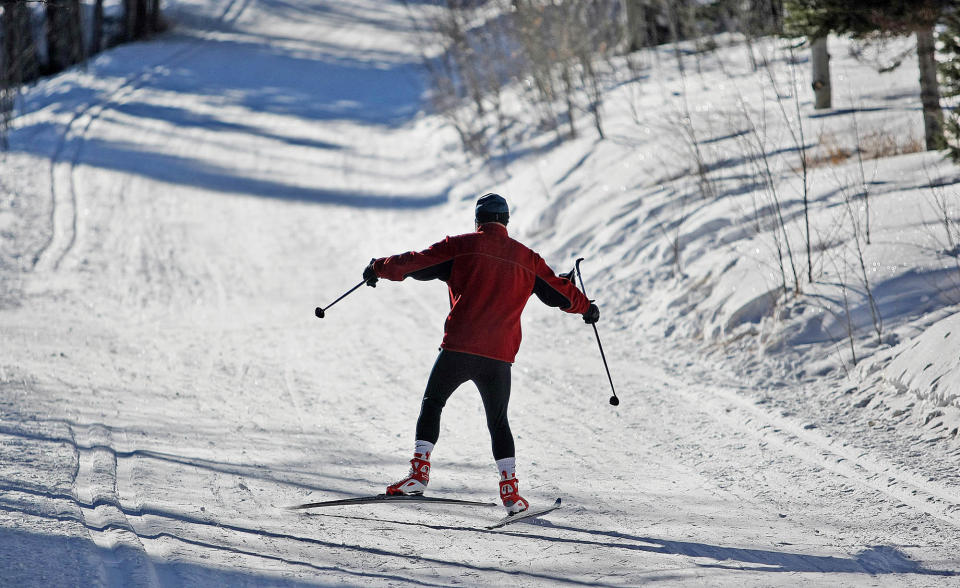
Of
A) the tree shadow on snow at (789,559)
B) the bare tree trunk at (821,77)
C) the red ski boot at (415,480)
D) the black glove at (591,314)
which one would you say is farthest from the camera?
the bare tree trunk at (821,77)

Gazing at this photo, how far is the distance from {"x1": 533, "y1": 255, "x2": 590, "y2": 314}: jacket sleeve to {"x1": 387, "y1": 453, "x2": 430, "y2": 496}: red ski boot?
3.74ft

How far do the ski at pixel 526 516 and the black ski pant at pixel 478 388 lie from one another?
0.34 meters

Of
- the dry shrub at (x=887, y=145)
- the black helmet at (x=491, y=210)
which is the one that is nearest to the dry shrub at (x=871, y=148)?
the dry shrub at (x=887, y=145)

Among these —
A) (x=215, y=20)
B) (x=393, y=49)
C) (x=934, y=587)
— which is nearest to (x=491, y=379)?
(x=934, y=587)

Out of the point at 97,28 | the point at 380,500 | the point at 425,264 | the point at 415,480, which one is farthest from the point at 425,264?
the point at 97,28

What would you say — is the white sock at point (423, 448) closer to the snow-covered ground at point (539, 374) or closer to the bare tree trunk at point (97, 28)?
the snow-covered ground at point (539, 374)

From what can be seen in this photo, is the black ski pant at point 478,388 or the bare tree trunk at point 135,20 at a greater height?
the bare tree trunk at point 135,20

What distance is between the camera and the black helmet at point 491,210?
17.5 feet

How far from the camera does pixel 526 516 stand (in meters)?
5.12

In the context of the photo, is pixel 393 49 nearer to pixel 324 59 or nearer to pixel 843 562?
pixel 324 59

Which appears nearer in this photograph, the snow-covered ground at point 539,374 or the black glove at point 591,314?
the snow-covered ground at point 539,374

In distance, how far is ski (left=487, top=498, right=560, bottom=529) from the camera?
5.07 metres

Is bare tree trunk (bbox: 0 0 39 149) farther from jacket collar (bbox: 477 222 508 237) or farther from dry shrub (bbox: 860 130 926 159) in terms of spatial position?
jacket collar (bbox: 477 222 508 237)

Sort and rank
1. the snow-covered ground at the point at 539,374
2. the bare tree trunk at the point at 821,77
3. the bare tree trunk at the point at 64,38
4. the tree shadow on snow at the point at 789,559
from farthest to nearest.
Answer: the bare tree trunk at the point at 64,38 → the bare tree trunk at the point at 821,77 → the snow-covered ground at the point at 539,374 → the tree shadow on snow at the point at 789,559
